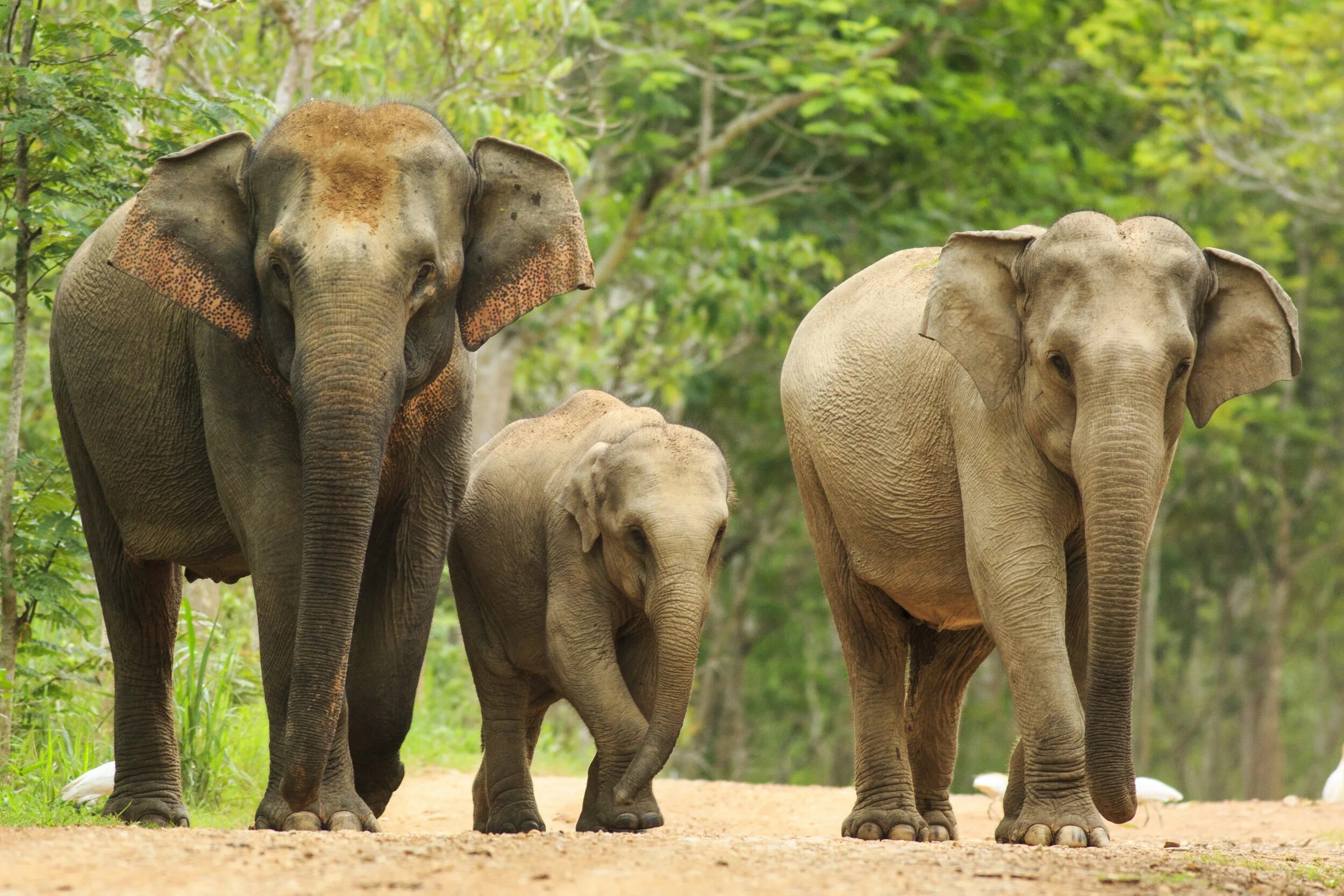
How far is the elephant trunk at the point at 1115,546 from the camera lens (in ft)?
20.9

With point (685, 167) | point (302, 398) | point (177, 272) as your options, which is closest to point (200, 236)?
point (177, 272)

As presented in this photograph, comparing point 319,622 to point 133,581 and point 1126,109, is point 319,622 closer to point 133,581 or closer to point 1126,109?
point 133,581

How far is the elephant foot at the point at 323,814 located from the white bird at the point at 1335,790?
7.52 metres

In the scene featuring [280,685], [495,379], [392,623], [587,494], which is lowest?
[280,685]

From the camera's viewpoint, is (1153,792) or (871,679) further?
(1153,792)

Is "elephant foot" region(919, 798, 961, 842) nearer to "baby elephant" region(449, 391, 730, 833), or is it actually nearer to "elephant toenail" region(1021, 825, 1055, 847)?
"baby elephant" region(449, 391, 730, 833)

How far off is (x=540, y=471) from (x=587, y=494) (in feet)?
2.09

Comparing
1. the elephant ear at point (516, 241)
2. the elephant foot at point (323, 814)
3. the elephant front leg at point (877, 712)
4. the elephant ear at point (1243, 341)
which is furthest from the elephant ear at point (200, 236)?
the elephant ear at point (1243, 341)

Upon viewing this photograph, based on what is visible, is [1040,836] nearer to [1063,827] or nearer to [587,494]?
[1063,827]

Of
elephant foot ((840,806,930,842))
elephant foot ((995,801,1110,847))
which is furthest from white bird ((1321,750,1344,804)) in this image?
elephant foot ((995,801,1110,847))

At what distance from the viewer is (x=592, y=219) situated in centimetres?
1852

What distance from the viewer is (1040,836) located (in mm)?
6625

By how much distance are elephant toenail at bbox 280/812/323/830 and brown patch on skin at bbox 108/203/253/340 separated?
1625mm

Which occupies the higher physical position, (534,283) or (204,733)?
(534,283)
